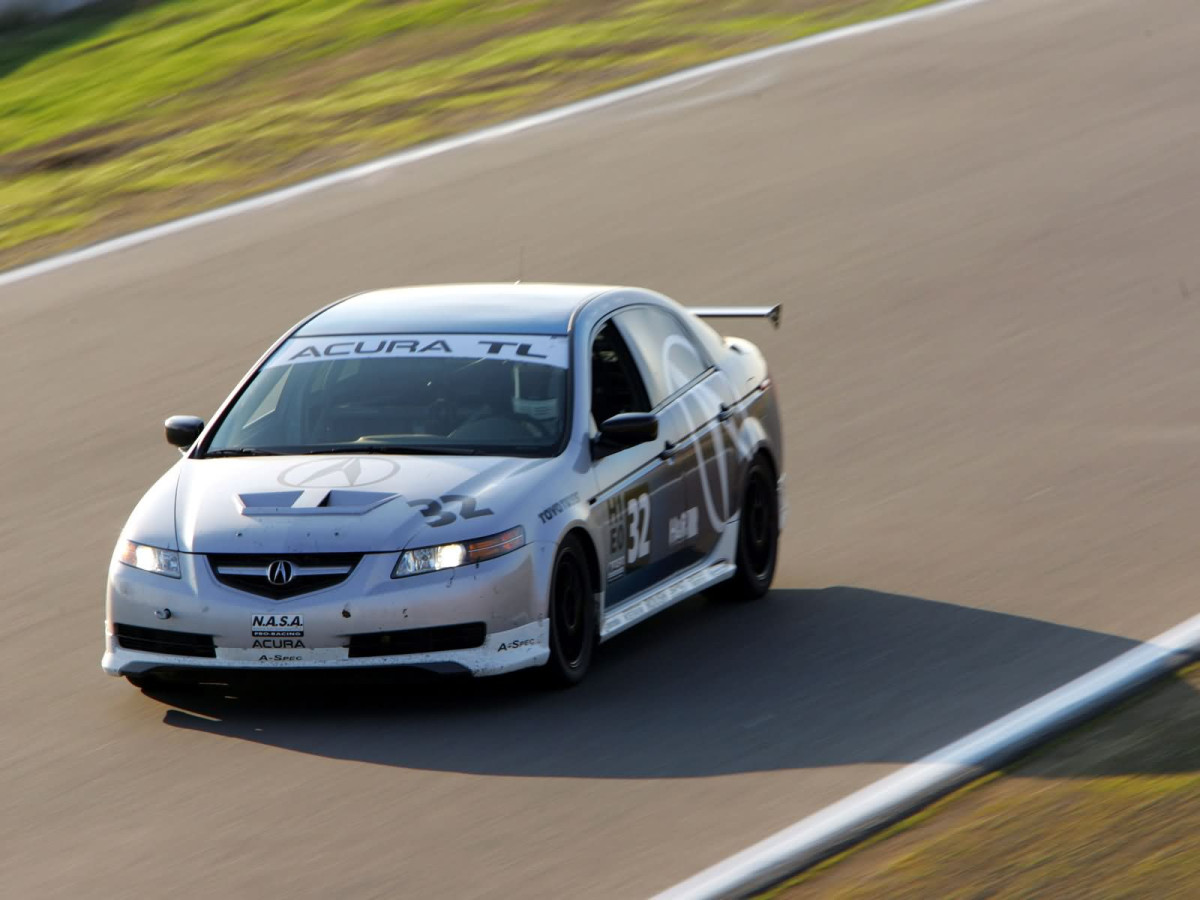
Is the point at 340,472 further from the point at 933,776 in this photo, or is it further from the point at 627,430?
the point at 933,776

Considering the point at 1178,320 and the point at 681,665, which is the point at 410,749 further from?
the point at 1178,320

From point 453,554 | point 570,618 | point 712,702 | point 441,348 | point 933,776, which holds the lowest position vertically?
point 712,702

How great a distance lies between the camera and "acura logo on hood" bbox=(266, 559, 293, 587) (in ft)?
25.6

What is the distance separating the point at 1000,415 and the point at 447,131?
7.54 metres

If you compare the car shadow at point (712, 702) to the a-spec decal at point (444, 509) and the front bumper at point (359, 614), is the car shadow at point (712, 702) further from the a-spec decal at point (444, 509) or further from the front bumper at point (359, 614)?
the a-spec decal at point (444, 509)

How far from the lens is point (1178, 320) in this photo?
48.4ft

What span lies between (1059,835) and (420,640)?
2.46 meters

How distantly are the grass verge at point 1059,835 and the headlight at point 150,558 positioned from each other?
2.83m

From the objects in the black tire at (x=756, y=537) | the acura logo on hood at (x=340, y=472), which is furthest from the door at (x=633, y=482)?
the acura logo on hood at (x=340, y=472)

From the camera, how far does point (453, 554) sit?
7.86m

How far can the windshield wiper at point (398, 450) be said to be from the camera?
332 inches

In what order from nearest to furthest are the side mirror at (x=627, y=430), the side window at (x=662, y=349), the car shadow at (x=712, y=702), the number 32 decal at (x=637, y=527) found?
the car shadow at (x=712, y=702), the side mirror at (x=627, y=430), the number 32 decal at (x=637, y=527), the side window at (x=662, y=349)

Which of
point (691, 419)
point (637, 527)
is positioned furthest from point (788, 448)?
point (637, 527)

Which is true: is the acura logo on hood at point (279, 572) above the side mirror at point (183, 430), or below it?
below
